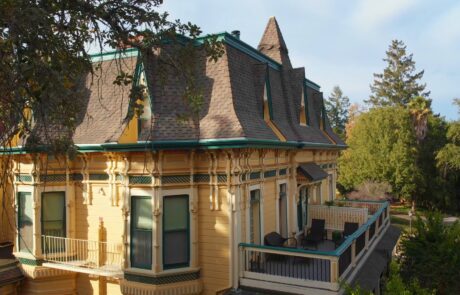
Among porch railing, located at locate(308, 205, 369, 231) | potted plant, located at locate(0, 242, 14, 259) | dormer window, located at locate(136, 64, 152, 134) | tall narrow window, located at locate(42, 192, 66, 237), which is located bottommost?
potted plant, located at locate(0, 242, 14, 259)

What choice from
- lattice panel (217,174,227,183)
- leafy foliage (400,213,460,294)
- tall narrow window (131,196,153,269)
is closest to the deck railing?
tall narrow window (131,196,153,269)

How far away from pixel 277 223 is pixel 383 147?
33.0 m

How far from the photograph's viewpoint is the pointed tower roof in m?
18.8

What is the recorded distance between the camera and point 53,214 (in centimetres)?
1338

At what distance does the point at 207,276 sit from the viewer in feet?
37.8

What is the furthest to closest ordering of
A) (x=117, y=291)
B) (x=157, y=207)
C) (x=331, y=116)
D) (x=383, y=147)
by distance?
1. (x=331, y=116)
2. (x=383, y=147)
3. (x=117, y=291)
4. (x=157, y=207)

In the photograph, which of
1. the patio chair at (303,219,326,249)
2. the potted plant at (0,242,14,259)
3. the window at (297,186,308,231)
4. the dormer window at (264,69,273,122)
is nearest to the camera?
the dormer window at (264,69,273,122)

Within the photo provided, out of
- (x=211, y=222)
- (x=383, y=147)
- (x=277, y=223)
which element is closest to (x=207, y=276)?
(x=211, y=222)

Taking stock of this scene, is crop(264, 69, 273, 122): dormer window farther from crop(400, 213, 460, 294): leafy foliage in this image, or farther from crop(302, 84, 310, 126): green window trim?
crop(400, 213, 460, 294): leafy foliage

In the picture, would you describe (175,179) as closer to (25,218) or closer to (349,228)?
(25,218)

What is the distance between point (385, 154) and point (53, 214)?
37.9 m

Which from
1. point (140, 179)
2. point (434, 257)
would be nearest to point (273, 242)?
point (434, 257)

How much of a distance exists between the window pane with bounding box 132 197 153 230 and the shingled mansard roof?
180cm

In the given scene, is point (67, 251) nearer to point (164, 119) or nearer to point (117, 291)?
point (117, 291)
